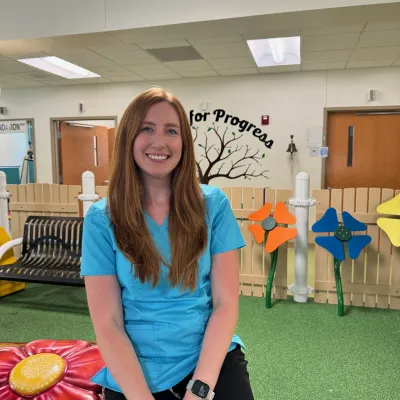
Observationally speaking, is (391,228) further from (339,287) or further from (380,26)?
(380,26)

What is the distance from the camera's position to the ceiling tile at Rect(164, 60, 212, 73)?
543 centimetres

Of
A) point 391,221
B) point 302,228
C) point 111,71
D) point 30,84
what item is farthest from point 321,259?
point 30,84

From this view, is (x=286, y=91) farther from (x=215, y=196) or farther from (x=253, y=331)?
(x=215, y=196)

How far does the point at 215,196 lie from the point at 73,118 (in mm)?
6415

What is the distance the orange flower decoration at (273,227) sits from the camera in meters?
3.25

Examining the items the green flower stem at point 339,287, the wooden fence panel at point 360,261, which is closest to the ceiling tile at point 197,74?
the wooden fence panel at point 360,261

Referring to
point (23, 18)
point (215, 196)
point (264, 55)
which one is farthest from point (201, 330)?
point (264, 55)

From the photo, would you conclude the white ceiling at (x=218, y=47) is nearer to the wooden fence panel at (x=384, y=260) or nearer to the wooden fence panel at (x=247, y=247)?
the wooden fence panel at (x=247, y=247)

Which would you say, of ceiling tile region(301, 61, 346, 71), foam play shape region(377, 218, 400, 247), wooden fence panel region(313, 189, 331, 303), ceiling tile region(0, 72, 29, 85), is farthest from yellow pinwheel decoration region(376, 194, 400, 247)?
ceiling tile region(0, 72, 29, 85)

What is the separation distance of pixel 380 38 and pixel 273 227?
2721 mm

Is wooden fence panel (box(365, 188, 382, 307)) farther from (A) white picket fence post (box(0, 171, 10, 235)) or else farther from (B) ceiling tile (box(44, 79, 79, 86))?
(B) ceiling tile (box(44, 79, 79, 86))

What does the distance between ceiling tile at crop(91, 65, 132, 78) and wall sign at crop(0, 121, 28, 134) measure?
87.8 inches

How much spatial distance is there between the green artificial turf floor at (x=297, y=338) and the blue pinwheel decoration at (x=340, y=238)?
0.33 meters

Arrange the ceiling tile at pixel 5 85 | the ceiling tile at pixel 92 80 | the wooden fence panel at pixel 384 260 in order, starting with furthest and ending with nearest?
1. the ceiling tile at pixel 5 85
2. the ceiling tile at pixel 92 80
3. the wooden fence panel at pixel 384 260
